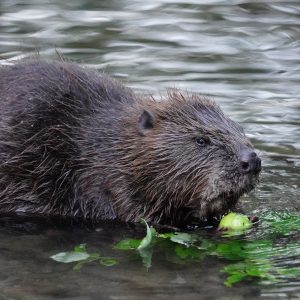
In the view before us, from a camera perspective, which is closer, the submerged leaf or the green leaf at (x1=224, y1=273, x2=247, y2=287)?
the green leaf at (x1=224, y1=273, x2=247, y2=287)

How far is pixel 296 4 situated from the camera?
12.1 metres

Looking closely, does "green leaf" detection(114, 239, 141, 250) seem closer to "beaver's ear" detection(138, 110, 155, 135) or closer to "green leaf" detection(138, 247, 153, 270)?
"green leaf" detection(138, 247, 153, 270)

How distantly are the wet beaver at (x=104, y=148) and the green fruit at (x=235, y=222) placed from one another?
6 cm

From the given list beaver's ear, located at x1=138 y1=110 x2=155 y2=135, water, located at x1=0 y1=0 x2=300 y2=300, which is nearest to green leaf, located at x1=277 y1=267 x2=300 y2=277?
water, located at x1=0 y1=0 x2=300 y2=300

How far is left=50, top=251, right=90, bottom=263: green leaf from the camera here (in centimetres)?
557

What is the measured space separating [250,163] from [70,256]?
3.47 ft

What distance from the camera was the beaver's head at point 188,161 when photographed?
233 inches

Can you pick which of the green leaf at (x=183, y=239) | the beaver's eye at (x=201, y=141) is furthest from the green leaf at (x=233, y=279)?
the beaver's eye at (x=201, y=141)

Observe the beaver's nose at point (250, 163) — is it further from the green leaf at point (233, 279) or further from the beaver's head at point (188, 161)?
the green leaf at point (233, 279)

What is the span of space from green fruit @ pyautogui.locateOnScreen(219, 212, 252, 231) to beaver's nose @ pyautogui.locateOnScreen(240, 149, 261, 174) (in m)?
0.38

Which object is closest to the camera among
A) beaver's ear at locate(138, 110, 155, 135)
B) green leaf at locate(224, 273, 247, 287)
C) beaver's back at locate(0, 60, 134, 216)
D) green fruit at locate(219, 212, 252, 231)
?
green leaf at locate(224, 273, 247, 287)

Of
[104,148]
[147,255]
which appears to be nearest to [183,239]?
[147,255]

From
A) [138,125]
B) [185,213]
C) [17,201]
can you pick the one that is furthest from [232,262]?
[17,201]

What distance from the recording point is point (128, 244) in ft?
19.2
